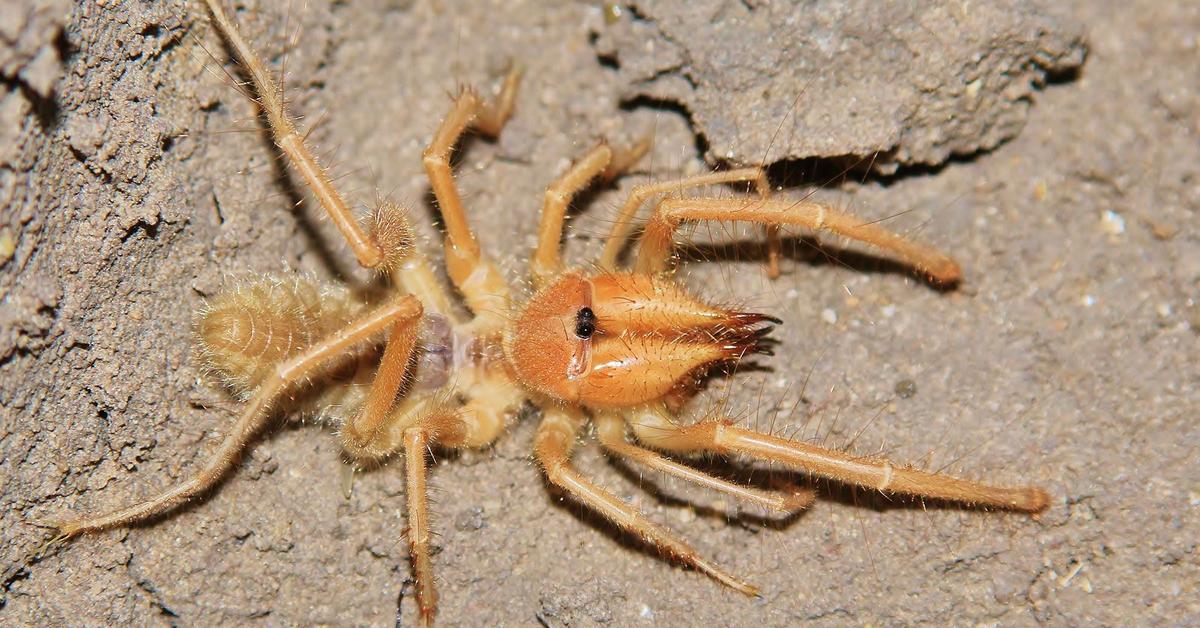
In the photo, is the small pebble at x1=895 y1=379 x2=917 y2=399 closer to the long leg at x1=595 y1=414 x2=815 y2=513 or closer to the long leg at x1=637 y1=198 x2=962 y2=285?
the long leg at x1=637 y1=198 x2=962 y2=285

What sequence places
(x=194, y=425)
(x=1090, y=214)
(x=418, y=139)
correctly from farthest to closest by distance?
(x=418, y=139), (x=1090, y=214), (x=194, y=425)

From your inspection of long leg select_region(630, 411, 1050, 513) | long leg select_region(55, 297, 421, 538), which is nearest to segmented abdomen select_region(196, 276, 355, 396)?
long leg select_region(55, 297, 421, 538)

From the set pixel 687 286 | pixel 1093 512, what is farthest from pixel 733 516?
pixel 1093 512

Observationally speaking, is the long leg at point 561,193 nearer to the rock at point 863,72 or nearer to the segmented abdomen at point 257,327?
the rock at point 863,72

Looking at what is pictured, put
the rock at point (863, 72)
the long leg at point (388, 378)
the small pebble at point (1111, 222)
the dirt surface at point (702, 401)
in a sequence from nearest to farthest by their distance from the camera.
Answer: the dirt surface at point (702, 401) → the long leg at point (388, 378) → the rock at point (863, 72) → the small pebble at point (1111, 222)

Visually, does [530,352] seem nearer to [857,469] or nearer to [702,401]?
[702,401]

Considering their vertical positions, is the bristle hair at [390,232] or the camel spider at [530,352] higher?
the bristle hair at [390,232]

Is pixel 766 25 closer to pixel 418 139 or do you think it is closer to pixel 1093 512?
pixel 418 139

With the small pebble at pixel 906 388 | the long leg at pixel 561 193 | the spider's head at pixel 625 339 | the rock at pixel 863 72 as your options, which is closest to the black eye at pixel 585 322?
the spider's head at pixel 625 339
